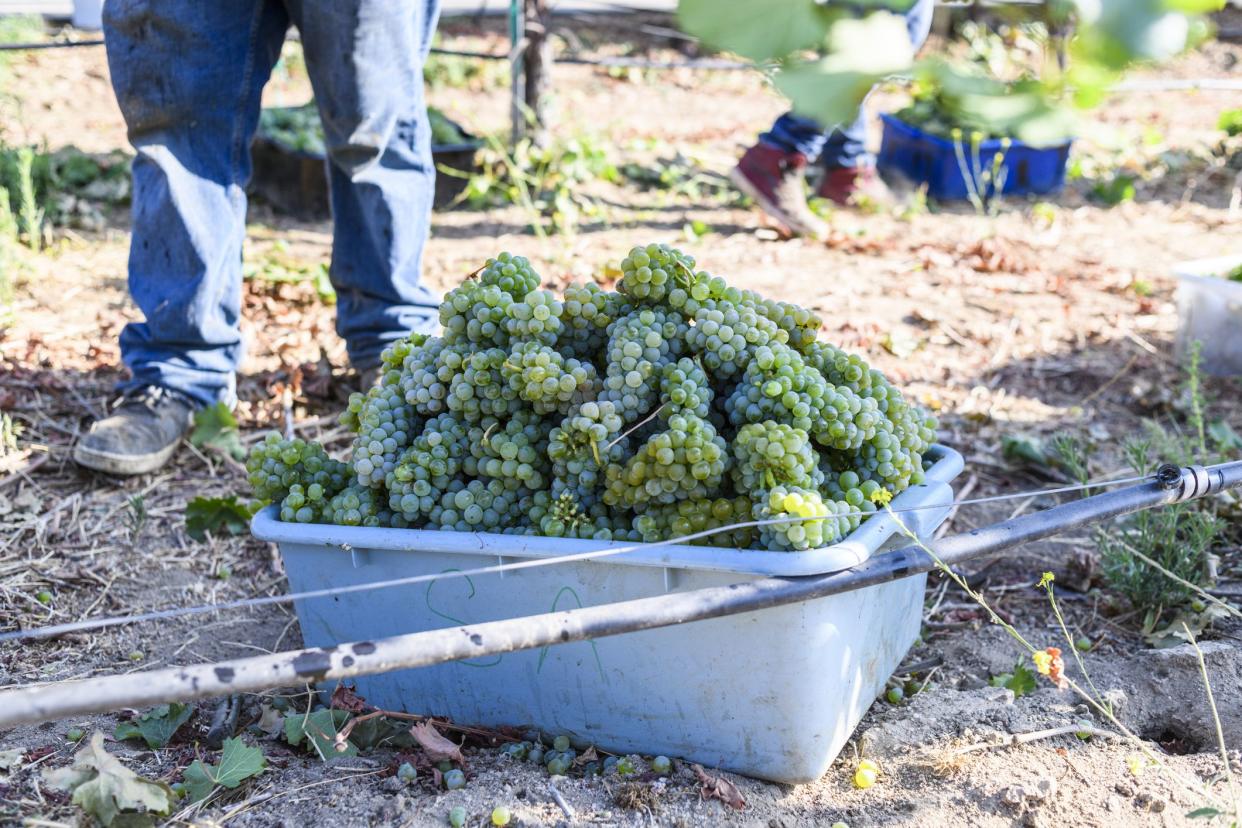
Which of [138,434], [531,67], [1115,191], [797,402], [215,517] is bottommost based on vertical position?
[215,517]

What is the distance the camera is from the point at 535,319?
1.83 meters

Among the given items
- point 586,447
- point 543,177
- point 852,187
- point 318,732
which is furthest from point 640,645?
point 852,187

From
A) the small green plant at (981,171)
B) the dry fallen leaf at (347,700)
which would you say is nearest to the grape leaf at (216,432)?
the dry fallen leaf at (347,700)

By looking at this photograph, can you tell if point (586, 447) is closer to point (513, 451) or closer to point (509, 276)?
point (513, 451)

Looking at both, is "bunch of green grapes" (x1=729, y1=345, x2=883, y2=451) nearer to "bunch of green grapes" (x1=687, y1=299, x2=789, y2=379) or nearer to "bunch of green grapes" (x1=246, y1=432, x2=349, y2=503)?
"bunch of green grapes" (x1=687, y1=299, x2=789, y2=379)

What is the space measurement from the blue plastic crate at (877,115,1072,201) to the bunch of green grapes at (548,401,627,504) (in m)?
4.26

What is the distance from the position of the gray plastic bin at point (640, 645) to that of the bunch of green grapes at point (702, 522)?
7 centimetres

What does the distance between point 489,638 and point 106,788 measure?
562 millimetres

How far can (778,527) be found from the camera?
5.24ft

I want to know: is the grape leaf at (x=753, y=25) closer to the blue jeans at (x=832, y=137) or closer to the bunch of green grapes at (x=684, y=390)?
the bunch of green grapes at (x=684, y=390)

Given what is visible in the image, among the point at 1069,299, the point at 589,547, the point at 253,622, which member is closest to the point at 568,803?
the point at 589,547

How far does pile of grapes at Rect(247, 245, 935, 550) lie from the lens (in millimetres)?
1707

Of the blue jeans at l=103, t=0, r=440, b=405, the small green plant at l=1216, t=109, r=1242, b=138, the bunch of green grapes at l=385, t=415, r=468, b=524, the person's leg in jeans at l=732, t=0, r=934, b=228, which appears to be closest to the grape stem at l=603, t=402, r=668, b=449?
the bunch of green grapes at l=385, t=415, r=468, b=524

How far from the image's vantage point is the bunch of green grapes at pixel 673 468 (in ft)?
5.49
